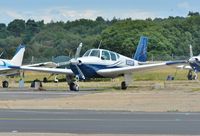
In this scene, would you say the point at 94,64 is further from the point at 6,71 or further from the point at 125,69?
the point at 6,71

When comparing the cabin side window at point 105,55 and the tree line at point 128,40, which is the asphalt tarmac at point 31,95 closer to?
the cabin side window at point 105,55

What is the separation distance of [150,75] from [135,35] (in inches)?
2306

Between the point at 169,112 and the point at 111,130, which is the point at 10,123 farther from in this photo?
the point at 169,112

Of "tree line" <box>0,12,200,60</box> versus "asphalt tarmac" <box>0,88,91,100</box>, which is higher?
"tree line" <box>0,12,200,60</box>

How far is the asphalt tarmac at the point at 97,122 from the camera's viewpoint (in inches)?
629

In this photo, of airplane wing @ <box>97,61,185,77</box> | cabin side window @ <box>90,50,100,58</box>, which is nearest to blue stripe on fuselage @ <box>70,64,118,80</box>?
airplane wing @ <box>97,61,185,77</box>

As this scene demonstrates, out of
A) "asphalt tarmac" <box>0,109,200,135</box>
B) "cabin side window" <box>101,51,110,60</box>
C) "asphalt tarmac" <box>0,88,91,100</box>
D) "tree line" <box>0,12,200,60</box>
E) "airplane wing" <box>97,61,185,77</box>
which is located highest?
Answer: "tree line" <box>0,12,200,60</box>

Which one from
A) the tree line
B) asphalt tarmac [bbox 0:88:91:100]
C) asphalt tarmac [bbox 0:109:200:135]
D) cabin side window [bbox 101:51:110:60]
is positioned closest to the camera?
asphalt tarmac [bbox 0:109:200:135]

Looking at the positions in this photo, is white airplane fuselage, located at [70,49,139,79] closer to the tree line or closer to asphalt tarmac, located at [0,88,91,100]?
asphalt tarmac, located at [0,88,91,100]

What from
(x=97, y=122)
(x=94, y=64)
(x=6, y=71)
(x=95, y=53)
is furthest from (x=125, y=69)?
(x=97, y=122)

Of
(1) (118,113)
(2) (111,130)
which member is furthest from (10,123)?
(1) (118,113)

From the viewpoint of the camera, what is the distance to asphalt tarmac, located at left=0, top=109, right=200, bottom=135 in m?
16.0

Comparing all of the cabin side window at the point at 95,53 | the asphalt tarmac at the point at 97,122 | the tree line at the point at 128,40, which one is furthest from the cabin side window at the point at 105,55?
the tree line at the point at 128,40

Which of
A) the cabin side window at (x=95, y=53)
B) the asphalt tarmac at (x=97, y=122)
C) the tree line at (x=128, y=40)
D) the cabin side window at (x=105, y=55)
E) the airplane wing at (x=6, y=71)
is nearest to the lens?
the asphalt tarmac at (x=97, y=122)
